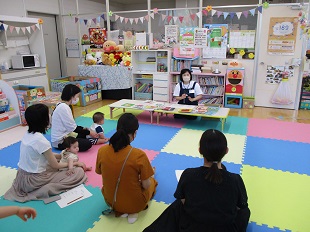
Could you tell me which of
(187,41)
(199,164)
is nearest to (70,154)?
(199,164)

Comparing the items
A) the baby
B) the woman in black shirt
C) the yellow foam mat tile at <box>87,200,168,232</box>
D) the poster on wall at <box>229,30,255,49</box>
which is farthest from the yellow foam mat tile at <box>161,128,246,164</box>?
the poster on wall at <box>229,30,255,49</box>

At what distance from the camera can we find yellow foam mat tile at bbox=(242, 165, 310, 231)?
238 centimetres

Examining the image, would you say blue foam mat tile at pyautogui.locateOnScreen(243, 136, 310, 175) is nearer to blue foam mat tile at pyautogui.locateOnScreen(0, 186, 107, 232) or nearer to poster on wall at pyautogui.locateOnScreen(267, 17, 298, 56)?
blue foam mat tile at pyautogui.locateOnScreen(0, 186, 107, 232)

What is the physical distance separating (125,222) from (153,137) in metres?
2.18

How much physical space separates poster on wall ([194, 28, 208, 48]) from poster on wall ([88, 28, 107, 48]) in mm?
2770

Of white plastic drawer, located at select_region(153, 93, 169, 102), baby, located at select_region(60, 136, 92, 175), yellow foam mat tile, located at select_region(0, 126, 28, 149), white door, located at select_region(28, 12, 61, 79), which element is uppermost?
white door, located at select_region(28, 12, 61, 79)

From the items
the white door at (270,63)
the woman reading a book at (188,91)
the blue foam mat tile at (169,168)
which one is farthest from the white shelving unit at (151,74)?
the blue foam mat tile at (169,168)

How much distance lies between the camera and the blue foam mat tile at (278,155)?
3.39m

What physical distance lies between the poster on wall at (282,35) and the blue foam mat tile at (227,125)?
189 cm

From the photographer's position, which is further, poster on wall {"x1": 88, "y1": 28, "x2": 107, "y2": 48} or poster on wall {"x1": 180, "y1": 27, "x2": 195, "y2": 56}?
poster on wall {"x1": 88, "y1": 28, "x2": 107, "y2": 48}

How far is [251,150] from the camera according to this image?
390cm

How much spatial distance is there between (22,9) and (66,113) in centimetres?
526

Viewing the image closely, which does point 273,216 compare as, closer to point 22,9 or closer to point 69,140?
point 69,140

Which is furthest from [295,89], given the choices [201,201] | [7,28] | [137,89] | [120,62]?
[7,28]
